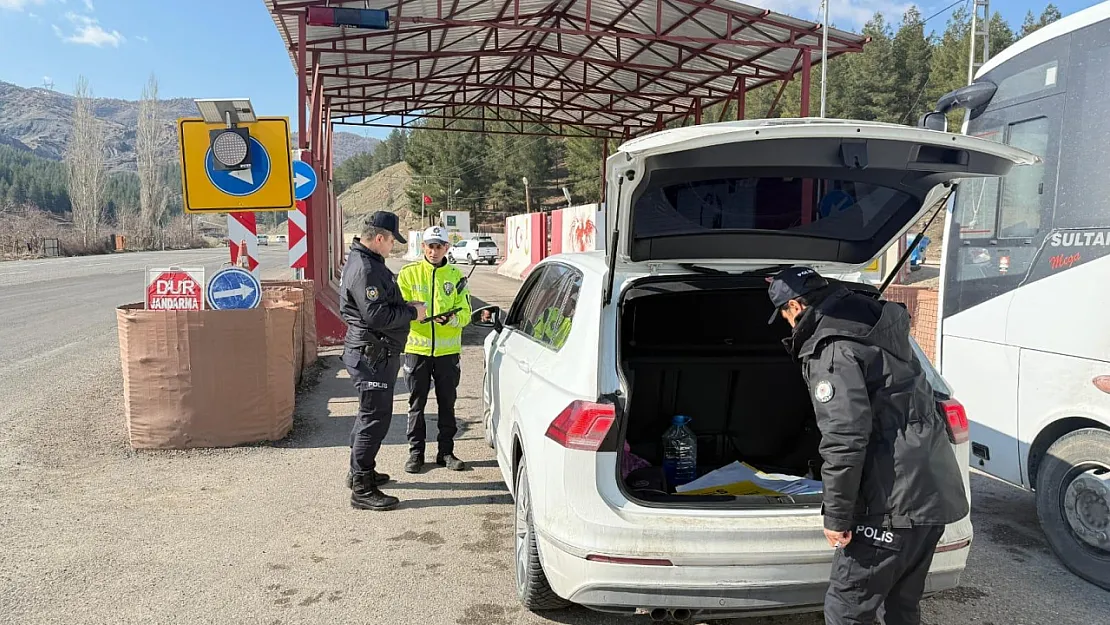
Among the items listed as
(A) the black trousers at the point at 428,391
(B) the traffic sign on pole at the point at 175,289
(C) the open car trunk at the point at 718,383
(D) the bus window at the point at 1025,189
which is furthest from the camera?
(B) the traffic sign on pole at the point at 175,289

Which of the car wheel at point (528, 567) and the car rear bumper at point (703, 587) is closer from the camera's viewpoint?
the car rear bumper at point (703, 587)

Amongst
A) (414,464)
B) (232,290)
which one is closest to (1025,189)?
→ (414,464)

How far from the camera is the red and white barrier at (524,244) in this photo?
27.3 m

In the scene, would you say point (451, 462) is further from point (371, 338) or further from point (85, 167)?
point (85, 167)

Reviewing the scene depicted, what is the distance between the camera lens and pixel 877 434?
7.97 ft

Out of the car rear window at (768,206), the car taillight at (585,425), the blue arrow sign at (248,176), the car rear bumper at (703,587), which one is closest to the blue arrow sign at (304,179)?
the blue arrow sign at (248,176)

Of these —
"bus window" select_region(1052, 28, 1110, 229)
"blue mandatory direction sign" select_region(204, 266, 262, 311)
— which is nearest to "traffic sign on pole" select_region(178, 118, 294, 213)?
"blue mandatory direction sign" select_region(204, 266, 262, 311)

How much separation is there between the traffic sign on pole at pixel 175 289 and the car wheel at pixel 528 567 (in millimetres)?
3842

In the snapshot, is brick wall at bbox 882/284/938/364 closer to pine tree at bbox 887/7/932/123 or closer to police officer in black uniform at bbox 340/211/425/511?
police officer in black uniform at bbox 340/211/425/511

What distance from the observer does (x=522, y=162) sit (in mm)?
77938

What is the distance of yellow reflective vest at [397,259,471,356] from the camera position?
5340mm

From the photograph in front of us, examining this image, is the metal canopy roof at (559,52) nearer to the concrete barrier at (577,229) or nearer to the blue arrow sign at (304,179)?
the blue arrow sign at (304,179)

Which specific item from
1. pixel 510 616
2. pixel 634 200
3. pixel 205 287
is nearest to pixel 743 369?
pixel 634 200

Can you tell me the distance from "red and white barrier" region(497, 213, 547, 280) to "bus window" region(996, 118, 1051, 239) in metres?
→ 21.5
